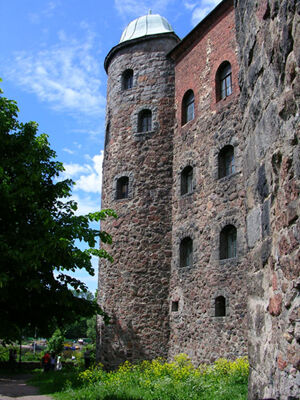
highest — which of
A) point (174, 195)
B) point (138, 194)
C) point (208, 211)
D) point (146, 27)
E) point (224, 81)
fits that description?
point (146, 27)

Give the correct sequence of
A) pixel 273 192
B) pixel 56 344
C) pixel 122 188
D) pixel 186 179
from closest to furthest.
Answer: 1. pixel 273 192
2. pixel 186 179
3. pixel 122 188
4. pixel 56 344

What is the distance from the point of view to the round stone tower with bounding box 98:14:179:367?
15.7 metres

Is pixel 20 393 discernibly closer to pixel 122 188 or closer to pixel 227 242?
pixel 227 242

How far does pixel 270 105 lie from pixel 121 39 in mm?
19150

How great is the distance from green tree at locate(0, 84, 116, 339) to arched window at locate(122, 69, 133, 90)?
9.11 m

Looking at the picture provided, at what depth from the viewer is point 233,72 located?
1442 cm

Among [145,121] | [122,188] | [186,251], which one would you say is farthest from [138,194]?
[145,121]

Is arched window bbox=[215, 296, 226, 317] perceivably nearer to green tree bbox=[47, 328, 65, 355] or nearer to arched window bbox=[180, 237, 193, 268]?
arched window bbox=[180, 237, 193, 268]

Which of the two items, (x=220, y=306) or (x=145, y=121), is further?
(x=145, y=121)

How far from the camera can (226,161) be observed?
47.6 feet

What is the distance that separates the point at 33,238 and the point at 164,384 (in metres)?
4.98

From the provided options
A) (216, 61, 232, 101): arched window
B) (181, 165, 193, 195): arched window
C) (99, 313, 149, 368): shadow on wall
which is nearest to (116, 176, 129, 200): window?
(181, 165, 193, 195): arched window

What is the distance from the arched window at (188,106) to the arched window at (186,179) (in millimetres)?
2138

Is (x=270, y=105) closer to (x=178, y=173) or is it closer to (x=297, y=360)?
(x=297, y=360)
